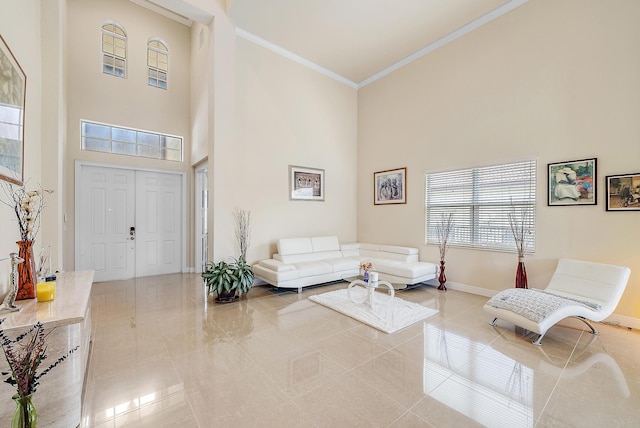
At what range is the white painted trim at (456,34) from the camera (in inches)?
168

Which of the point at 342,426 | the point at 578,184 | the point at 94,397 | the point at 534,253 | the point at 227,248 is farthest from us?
the point at 227,248

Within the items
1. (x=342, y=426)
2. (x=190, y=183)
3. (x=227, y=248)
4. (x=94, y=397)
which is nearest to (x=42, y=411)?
(x=94, y=397)

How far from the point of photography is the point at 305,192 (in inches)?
232

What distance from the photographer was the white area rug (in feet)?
10.8

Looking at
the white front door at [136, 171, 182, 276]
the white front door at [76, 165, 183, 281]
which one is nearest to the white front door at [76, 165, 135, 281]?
A: the white front door at [76, 165, 183, 281]

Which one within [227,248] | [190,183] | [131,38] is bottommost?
[227,248]

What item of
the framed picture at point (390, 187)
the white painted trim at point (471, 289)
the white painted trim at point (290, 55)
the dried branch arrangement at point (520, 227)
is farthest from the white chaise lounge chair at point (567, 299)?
the white painted trim at point (290, 55)

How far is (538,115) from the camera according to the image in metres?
3.98

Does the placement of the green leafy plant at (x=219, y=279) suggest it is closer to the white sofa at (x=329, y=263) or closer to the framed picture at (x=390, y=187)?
the white sofa at (x=329, y=263)

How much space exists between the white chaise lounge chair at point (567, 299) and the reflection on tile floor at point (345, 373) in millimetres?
248

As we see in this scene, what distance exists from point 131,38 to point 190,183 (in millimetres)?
3166

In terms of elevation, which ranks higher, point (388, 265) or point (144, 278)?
point (388, 265)

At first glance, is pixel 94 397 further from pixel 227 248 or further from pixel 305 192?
pixel 305 192

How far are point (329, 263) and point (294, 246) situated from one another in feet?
2.50
